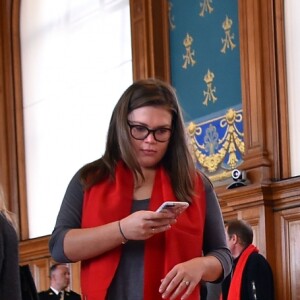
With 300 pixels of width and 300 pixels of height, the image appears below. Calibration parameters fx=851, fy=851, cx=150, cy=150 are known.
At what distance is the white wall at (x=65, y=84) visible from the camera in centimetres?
1017

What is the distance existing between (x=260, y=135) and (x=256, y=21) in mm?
1054

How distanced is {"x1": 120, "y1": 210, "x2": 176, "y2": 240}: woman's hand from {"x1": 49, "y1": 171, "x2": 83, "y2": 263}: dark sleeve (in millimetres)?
199

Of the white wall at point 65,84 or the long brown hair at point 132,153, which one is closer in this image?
the long brown hair at point 132,153

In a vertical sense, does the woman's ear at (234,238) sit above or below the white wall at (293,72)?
below

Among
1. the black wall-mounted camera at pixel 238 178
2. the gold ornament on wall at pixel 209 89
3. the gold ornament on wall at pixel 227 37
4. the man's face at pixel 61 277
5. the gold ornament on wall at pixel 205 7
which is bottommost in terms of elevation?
the man's face at pixel 61 277

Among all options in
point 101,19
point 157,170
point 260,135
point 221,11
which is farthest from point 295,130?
point 157,170

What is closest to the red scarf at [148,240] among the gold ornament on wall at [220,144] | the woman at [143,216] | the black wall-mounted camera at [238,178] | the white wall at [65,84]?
the woman at [143,216]

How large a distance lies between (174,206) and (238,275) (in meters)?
4.64

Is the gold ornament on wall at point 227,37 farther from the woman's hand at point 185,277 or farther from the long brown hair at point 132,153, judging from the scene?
the woman's hand at point 185,277

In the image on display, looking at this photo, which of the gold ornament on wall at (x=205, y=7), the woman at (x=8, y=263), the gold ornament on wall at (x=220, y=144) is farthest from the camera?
the gold ornament on wall at (x=205, y=7)

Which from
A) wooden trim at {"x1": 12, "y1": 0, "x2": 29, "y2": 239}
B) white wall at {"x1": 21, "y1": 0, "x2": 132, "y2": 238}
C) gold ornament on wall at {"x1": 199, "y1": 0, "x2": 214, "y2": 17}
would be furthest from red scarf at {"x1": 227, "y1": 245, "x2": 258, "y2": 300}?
wooden trim at {"x1": 12, "y1": 0, "x2": 29, "y2": 239}

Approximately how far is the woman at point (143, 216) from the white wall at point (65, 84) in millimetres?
7453

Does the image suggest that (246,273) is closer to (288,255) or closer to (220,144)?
(288,255)

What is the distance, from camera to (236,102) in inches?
321
